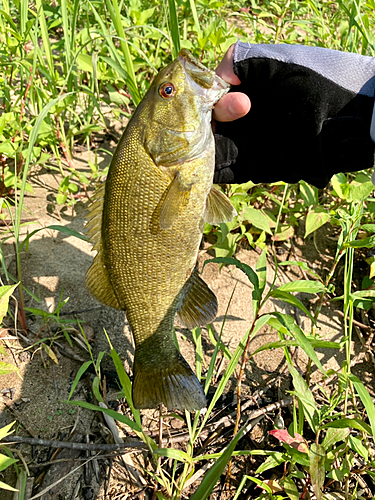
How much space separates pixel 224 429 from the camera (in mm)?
2379

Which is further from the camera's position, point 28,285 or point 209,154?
point 28,285

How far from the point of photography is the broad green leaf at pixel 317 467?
1.80 m

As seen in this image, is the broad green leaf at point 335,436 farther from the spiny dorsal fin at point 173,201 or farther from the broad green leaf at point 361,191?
the broad green leaf at point 361,191

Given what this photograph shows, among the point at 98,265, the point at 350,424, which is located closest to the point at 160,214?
the point at 98,265

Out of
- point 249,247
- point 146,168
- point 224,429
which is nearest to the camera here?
point 146,168

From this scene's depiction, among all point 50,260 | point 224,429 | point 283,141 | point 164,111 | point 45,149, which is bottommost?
point 224,429

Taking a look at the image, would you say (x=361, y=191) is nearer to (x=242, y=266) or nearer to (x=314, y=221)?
(x=314, y=221)

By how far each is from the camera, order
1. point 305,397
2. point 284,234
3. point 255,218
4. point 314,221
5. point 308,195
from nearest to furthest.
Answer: point 305,397 → point 255,218 → point 314,221 → point 308,195 → point 284,234

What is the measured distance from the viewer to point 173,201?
→ 197 centimetres

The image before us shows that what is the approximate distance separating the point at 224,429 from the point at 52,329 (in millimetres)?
1151

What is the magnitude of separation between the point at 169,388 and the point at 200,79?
1.39 m

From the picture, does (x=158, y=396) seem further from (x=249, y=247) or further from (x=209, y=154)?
(x=249, y=247)

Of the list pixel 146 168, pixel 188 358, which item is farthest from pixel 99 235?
pixel 188 358

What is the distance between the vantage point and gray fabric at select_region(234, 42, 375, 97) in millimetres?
2277
